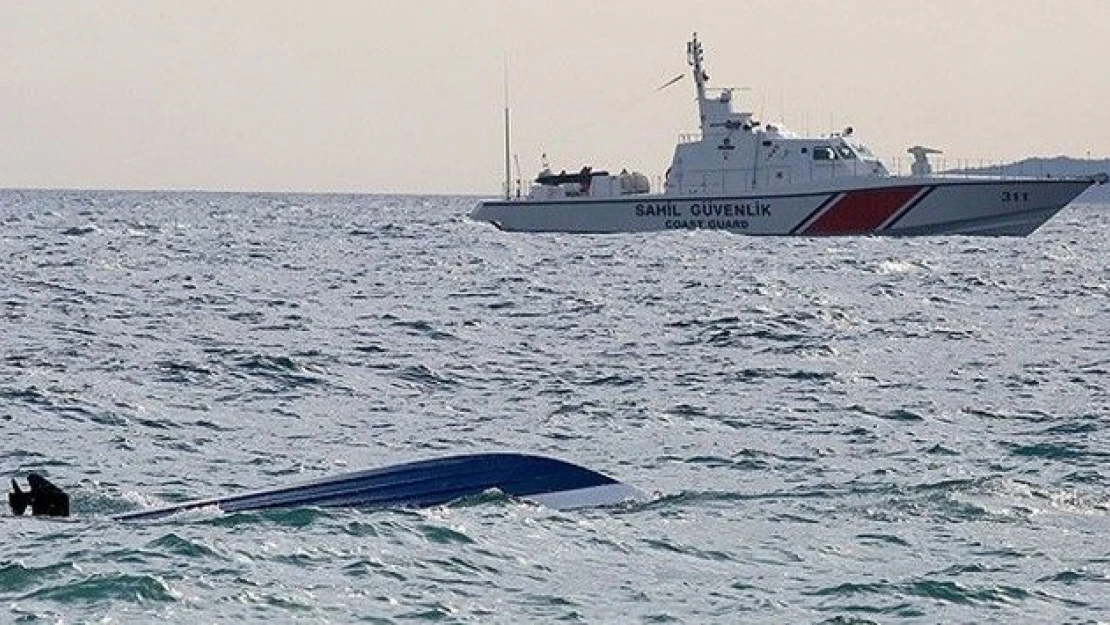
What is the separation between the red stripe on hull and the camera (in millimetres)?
73188

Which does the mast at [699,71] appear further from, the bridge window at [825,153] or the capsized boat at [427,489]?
the capsized boat at [427,489]

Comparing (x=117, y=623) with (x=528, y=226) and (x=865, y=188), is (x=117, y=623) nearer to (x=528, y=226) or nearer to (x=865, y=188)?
(x=865, y=188)

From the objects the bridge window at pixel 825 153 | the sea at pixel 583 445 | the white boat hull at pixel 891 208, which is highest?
the bridge window at pixel 825 153

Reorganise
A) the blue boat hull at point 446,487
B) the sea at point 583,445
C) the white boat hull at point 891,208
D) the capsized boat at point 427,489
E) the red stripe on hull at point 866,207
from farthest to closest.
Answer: the white boat hull at point 891,208
the red stripe on hull at point 866,207
the blue boat hull at point 446,487
the capsized boat at point 427,489
the sea at point 583,445

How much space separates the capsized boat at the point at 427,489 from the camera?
15.5 metres

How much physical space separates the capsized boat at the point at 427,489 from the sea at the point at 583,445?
0.27 meters

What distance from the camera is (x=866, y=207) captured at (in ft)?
241

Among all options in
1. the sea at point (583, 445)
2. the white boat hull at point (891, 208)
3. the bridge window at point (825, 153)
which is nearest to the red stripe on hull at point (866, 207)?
the white boat hull at point (891, 208)

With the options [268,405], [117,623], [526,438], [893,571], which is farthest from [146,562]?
[268,405]

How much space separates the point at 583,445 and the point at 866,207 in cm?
5483

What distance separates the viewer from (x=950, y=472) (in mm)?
17828

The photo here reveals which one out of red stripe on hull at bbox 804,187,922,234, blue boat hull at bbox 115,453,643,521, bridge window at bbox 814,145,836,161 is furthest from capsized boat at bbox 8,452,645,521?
bridge window at bbox 814,145,836,161

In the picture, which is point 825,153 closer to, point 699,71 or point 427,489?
point 699,71

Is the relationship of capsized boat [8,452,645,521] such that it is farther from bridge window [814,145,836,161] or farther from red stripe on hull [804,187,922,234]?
bridge window [814,145,836,161]
